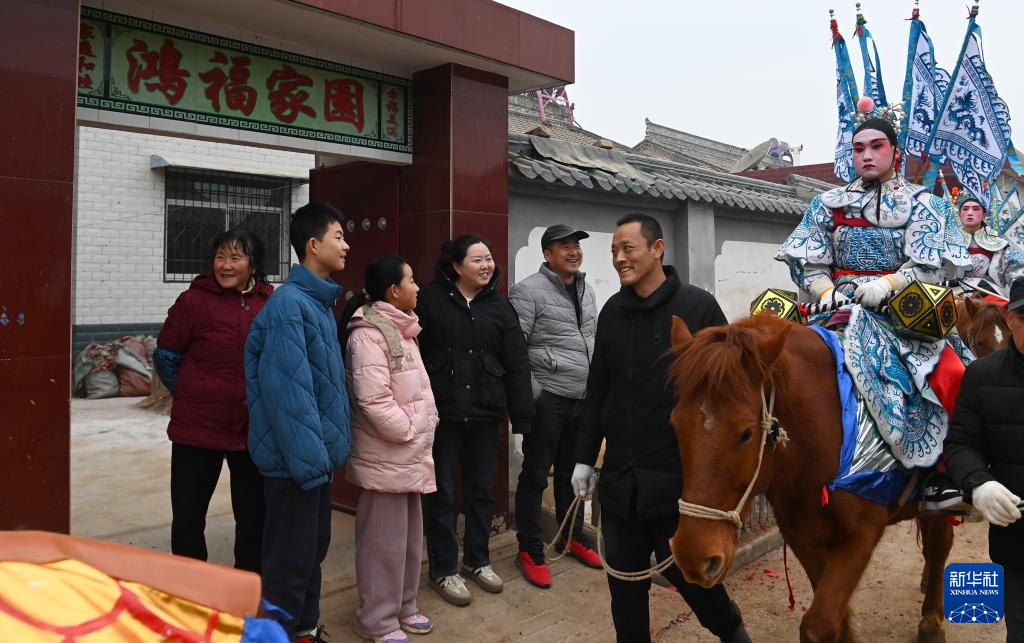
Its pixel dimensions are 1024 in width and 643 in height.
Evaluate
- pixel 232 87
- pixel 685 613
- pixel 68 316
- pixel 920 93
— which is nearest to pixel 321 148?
pixel 232 87

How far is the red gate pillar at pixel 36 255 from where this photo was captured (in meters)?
3.30

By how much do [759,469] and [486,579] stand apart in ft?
7.63

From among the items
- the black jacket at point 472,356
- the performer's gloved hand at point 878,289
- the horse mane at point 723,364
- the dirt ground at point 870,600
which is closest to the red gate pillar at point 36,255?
the black jacket at point 472,356

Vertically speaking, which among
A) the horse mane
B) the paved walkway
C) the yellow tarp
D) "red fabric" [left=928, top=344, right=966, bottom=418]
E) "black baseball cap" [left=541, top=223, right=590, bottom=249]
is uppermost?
"black baseball cap" [left=541, top=223, right=590, bottom=249]

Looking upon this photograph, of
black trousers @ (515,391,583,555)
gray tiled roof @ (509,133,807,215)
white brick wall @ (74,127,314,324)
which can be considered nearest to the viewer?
black trousers @ (515,391,583,555)

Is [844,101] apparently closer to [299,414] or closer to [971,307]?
[971,307]

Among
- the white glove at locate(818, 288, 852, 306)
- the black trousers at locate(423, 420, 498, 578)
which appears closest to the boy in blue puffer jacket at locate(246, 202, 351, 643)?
the black trousers at locate(423, 420, 498, 578)

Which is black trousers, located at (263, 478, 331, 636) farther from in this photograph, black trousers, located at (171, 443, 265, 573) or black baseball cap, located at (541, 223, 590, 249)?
black baseball cap, located at (541, 223, 590, 249)

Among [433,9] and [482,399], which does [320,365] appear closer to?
[482,399]

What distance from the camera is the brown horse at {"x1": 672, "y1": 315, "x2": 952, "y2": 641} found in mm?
2424

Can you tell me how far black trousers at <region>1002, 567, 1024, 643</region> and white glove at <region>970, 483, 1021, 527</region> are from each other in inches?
8.0

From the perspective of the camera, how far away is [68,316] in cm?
346

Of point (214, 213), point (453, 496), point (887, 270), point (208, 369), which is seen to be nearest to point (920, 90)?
point (887, 270)

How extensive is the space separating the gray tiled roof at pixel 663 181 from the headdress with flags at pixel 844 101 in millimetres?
1540
